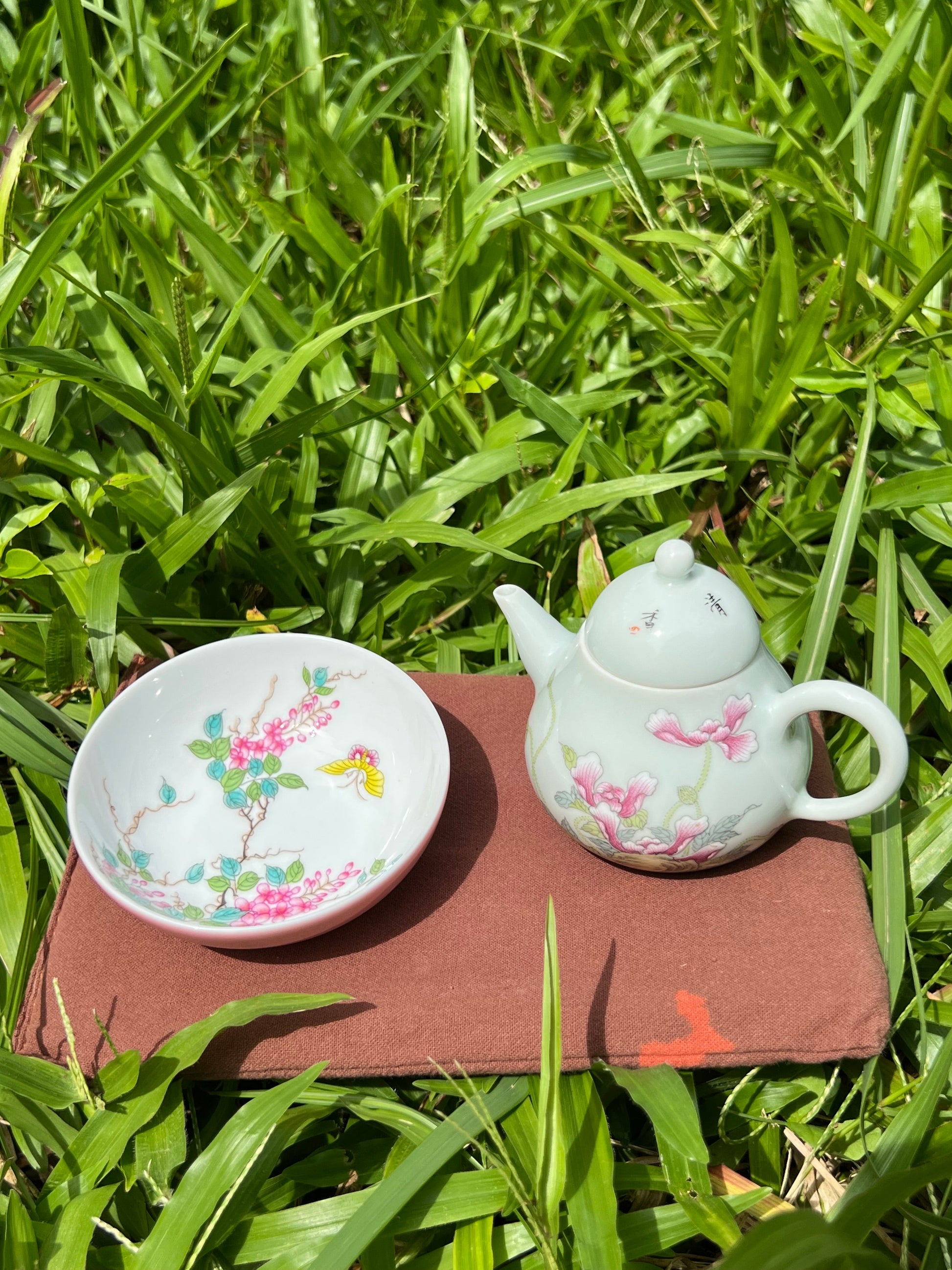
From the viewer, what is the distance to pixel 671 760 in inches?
38.7

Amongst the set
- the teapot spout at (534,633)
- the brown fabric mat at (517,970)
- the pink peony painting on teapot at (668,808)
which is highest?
the teapot spout at (534,633)

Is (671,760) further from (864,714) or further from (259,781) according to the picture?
(259,781)

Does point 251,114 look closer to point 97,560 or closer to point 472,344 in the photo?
point 472,344

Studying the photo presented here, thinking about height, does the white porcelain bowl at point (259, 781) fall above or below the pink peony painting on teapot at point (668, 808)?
below

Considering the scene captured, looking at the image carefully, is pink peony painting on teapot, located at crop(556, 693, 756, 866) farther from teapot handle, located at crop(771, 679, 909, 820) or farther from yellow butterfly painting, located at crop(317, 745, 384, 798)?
yellow butterfly painting, located at crop(317, 745, 384, 798)

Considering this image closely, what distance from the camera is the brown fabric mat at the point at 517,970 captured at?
101 cm

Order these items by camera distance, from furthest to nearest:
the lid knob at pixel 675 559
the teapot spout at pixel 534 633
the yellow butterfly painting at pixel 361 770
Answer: the yellow butterfly painting at pixel 361 770, the teapot spout at pixel 534 633, the lid knob at pixel 675 559

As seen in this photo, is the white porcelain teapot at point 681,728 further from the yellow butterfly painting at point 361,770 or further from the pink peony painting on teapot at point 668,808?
the yellow butterfly painting at point 361,770

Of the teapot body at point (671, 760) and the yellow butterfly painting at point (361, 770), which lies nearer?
the teapot body at point (671, 760)

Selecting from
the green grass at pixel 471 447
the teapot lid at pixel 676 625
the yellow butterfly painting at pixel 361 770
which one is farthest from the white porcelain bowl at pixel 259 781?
the teapot lid at pixel 676 625

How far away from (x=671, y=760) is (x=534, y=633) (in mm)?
209

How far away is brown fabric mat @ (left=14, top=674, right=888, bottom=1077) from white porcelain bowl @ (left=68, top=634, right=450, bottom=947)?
0.06 m

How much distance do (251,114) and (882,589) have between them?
151cm

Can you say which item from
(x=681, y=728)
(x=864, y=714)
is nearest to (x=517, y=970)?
(x=681, y=728)
